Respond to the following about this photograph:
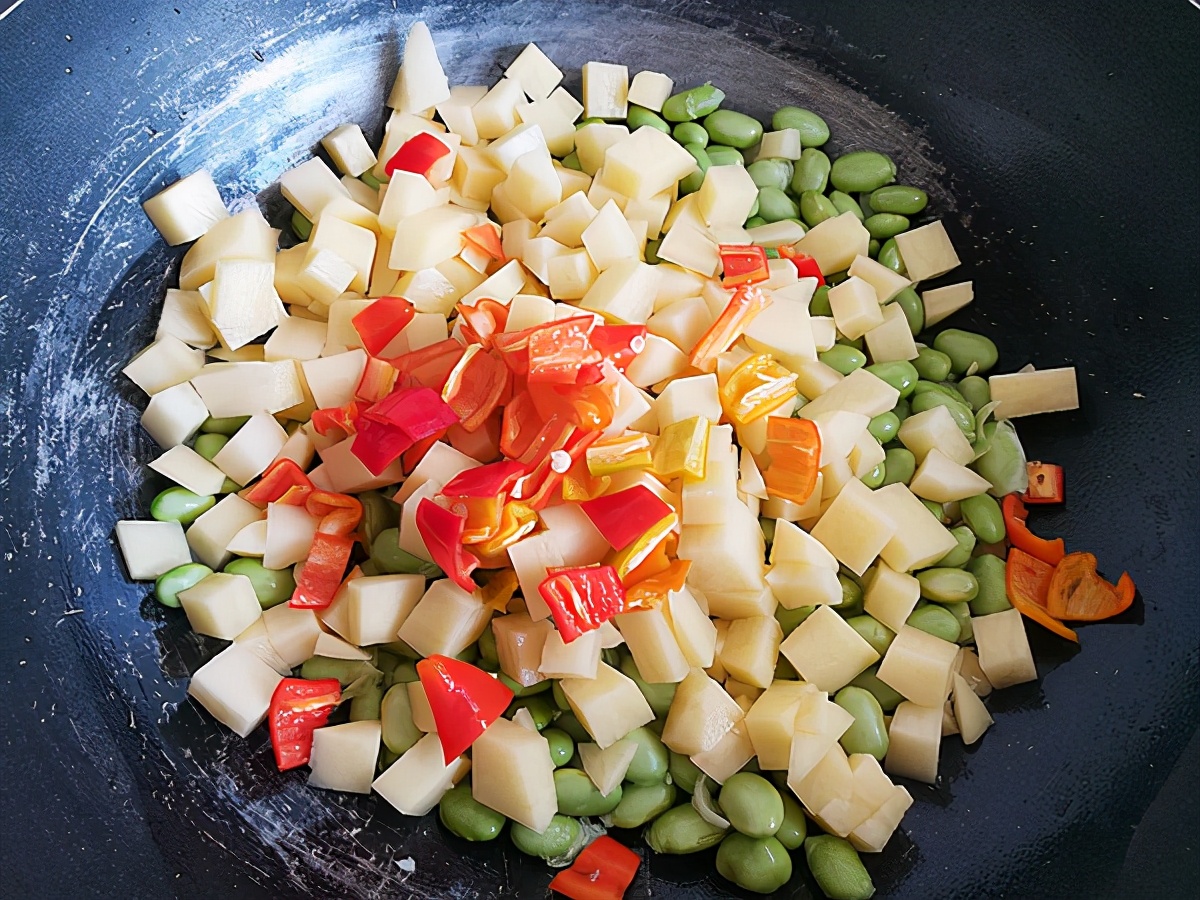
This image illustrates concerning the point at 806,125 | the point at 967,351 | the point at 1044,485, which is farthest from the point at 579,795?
the point at 806,125

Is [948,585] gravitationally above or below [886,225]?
below

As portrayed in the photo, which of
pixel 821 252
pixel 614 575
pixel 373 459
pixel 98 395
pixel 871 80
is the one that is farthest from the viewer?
pixel 871 80

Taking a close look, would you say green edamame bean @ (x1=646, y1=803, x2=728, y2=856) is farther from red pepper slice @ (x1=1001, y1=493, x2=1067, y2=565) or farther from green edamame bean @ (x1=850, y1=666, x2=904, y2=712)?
red pepper slice @ (x1=1001, y1=493, x2=1067, y2=565)

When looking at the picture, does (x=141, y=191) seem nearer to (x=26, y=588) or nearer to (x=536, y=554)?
(x=26, y=588)

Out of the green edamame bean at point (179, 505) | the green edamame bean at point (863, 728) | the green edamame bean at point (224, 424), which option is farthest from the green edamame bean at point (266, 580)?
the green edamame bean at point (863, 728)

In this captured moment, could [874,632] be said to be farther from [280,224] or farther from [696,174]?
[280,224]

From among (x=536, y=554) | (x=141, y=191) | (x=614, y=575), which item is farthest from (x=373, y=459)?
(x=141, y=191)
